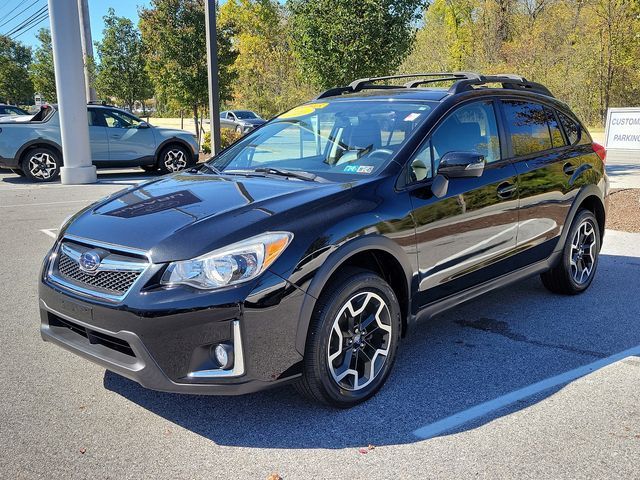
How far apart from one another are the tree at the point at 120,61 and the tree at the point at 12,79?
34.1 meters

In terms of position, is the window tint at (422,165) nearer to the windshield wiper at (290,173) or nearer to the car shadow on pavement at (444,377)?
the windshield wiper at (290,173)

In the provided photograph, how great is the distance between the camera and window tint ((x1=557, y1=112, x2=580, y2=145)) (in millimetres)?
5375

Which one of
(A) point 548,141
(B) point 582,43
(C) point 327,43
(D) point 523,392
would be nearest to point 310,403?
(D) point 523,392

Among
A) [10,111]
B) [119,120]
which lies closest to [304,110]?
[119,120]

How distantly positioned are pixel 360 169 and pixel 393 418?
1.53 metres

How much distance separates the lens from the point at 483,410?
340 centimetres

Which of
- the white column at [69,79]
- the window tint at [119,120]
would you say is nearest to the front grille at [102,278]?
the white column at [69,79]

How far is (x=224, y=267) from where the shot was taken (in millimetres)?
2904

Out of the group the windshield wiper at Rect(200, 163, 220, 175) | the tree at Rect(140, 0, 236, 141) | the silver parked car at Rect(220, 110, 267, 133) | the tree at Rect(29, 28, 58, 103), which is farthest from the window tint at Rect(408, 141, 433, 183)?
the tree at Rect(29, 28, 58, 103)

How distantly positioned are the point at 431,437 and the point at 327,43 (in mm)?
10912

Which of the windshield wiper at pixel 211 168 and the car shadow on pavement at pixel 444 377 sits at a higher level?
the windshield wiper at pixel 211 168

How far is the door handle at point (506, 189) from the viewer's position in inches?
171

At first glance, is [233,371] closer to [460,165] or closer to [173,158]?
[460,165]

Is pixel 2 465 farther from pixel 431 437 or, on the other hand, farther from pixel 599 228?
pixel 599 228
